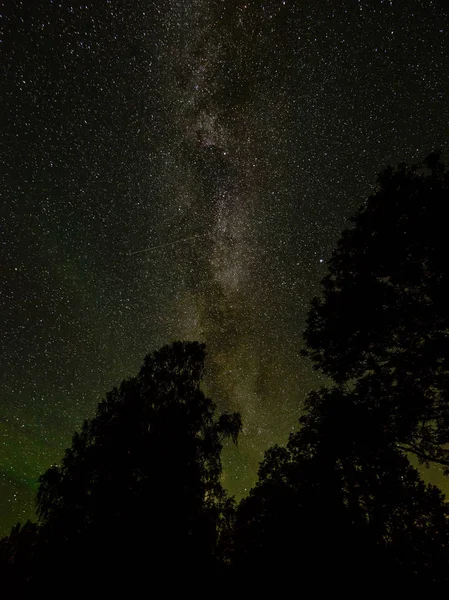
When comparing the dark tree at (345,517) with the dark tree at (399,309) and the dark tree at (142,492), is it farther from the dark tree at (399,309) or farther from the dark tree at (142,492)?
the dark tree at (142,492)

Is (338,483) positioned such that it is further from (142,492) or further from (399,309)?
(142,492)

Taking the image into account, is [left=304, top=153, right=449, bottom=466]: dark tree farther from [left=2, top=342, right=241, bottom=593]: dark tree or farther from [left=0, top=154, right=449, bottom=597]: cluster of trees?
[left=2, top=342, right=241, bottom=593]: dark tree

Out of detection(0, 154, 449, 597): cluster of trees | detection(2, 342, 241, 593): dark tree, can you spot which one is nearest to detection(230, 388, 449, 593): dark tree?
detection(0, 154, 449, 597): cluster of trees

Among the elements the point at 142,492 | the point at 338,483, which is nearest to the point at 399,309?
the point at 338,483

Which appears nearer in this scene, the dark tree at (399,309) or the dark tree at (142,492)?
the dark tree at (399,309)

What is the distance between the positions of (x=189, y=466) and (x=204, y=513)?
1.68 meters

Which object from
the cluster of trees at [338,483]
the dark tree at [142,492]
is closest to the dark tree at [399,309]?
the cluster of trees at [338,483]

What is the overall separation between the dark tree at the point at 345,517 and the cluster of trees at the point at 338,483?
3cm

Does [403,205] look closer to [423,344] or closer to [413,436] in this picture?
[423,344]

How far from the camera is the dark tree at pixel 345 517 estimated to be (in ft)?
18.2

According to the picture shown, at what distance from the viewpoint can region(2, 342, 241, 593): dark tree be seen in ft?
28.8

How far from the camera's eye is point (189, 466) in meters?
11.2

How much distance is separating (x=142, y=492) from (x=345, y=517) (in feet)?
23.5

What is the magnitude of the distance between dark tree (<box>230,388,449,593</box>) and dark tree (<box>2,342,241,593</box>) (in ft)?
8.99
